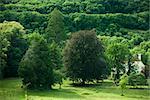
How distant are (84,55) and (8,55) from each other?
9.59 m

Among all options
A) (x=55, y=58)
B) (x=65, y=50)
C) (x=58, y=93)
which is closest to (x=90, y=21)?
(x=55, y=58)

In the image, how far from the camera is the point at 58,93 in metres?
43.3

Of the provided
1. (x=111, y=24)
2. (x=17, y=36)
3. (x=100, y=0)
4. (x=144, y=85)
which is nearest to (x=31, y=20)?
(x=111, y=24)

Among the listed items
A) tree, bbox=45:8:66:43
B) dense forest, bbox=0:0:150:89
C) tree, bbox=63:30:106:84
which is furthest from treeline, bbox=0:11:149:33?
tree, bbox=63:30:106:84

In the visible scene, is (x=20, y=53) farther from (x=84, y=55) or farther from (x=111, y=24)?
(x=111, y=24)

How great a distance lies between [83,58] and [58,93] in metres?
11.6

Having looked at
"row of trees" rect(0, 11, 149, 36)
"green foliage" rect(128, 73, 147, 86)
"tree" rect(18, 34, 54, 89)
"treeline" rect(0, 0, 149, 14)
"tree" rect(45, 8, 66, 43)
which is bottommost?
"green foliage" rect(128, 73, 147, 86)

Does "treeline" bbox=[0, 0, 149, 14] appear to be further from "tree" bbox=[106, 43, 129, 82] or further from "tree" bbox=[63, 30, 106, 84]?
"tree" bbox=[63, 30, 106, 84]

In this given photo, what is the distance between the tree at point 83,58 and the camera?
53.6 meters

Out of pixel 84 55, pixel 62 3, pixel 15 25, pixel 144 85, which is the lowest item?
pixel 144 85

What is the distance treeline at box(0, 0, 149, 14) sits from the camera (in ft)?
346

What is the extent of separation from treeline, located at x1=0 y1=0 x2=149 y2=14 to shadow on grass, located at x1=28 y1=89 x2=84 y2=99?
196ft

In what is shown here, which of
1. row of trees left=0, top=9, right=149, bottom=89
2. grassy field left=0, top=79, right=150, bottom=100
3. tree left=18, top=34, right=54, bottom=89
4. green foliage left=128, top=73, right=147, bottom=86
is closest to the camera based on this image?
grassy field left=0, top=79, right=150, bottom=100

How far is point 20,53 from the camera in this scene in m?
54.1
